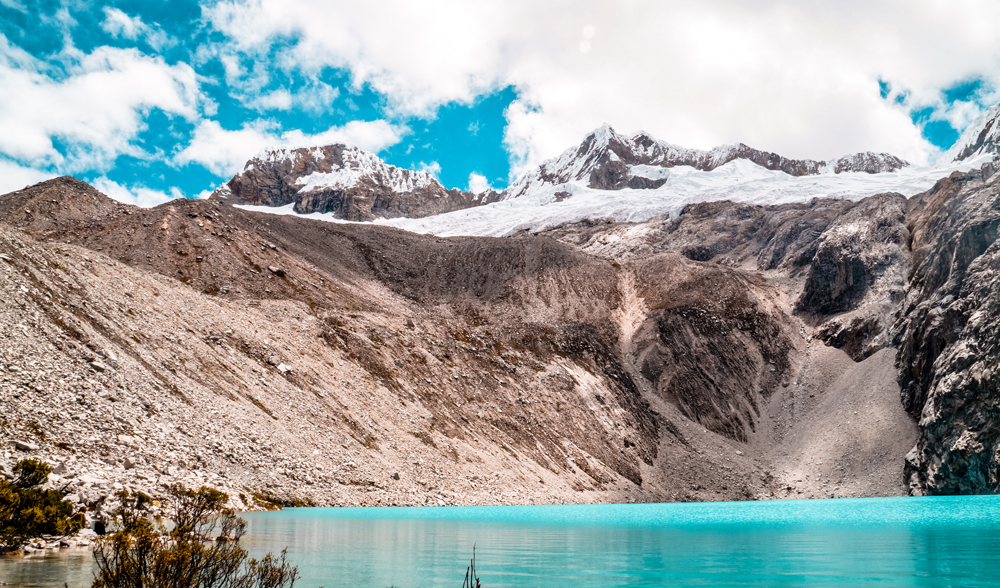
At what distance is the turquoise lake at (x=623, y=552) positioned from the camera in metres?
18.2

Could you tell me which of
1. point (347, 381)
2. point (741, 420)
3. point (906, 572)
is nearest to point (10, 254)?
point (347, 381)

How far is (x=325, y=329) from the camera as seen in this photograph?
72750 mm

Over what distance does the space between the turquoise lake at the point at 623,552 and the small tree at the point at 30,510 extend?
191 centimetres

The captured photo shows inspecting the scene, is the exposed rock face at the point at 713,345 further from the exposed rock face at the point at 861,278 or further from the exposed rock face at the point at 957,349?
the exposed rock face at the point at 957,349

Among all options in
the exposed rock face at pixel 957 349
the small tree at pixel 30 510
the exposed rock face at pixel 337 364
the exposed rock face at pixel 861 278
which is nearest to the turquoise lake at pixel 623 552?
the small tree at pixel 30 510

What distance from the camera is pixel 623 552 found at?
2458 centimetres

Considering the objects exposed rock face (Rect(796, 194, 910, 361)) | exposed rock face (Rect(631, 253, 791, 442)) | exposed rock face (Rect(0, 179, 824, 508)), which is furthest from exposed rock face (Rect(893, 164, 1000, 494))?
exposed rock face (Rect(631, 253, 791, 442))

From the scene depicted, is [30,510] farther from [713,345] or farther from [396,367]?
[713,345]

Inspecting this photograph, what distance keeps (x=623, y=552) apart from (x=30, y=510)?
20841 millimetres

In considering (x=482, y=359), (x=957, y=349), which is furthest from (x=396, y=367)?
(x=957, y=349)

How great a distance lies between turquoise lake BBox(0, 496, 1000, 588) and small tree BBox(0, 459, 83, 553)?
1908 mm

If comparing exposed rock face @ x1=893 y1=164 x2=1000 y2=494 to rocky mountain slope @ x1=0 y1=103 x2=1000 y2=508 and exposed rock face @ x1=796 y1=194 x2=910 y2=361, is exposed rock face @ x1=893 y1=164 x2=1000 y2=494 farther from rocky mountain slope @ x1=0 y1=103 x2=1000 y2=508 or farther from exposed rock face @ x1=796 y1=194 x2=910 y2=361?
exposed rock face @ x1=796 y1=194 x2=910 y2=361

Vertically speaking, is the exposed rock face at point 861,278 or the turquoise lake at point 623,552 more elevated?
the exposed rock face at point 861,278

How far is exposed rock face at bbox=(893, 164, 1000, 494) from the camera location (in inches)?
2662
